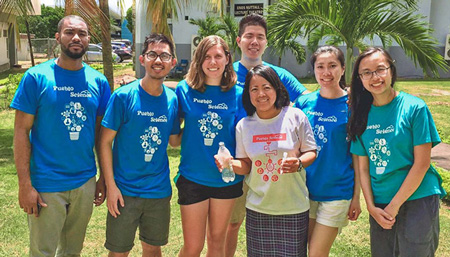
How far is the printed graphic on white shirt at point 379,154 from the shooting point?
2934mm

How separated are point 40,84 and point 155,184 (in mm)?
1148

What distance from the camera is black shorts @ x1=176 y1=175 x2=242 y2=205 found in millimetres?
3355

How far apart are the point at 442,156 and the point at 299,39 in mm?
17978

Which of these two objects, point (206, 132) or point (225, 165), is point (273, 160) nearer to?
point (225, 165)

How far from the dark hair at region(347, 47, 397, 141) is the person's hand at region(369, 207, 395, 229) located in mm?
549

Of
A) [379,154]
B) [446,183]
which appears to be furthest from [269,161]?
[446,183]

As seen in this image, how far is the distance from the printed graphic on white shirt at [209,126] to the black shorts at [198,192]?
361 millimetres

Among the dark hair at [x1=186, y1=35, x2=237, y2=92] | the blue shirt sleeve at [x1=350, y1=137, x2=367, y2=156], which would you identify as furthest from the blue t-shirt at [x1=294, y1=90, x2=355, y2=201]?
the dark hair at [x1=186, y1=35, x2=237, y2=92]

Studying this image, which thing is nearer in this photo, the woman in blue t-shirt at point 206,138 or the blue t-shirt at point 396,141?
the blue t-shirt at point 396,141

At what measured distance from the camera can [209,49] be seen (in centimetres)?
337

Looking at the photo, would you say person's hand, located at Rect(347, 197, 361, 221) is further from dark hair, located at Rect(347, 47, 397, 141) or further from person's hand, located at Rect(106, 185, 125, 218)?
person's hand, located at Rect(106, 185, 125, 218)

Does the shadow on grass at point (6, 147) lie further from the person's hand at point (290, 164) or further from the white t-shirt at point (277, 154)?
the person's hand at point (290, 164)

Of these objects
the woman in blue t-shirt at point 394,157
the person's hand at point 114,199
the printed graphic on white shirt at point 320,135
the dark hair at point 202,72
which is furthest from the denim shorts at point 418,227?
the person's hand at point 114,199

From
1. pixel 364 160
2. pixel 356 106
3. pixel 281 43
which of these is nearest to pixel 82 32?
pixel 356 106
